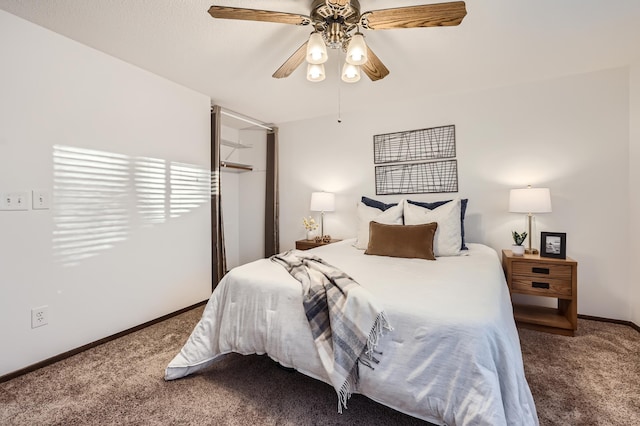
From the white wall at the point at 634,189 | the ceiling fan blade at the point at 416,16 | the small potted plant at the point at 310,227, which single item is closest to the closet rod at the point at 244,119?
the small potted plant at the point at 310,227

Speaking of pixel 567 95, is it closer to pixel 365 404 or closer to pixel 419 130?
pixel 419 130

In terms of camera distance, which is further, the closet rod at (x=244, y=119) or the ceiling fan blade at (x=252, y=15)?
the closet rod at (x=244, y=119)

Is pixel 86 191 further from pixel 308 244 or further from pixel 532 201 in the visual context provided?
pixel 532 201

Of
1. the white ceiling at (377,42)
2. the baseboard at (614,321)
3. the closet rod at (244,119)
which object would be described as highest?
the white ceiling at (377,42)

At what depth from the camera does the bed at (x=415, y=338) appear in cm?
110

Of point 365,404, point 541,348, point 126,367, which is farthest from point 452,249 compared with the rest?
point 126,367

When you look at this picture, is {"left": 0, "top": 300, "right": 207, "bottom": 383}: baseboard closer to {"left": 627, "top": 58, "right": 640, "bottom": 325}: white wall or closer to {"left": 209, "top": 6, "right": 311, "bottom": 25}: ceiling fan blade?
{"left": 209, "top": 6, "right": 311, "bottom": 25}: ceiling fan blade

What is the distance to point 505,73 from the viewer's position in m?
2.70

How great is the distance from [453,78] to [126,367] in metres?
3.55

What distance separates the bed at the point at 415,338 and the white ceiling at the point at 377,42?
163 centimetres

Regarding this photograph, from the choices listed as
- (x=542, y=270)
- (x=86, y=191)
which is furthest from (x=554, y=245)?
(x=86, y=191)

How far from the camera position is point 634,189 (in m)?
2.51

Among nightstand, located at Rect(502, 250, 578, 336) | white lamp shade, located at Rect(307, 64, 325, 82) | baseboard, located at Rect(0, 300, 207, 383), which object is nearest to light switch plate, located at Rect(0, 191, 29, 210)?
baseboard, located at Rect(0, 300, 207, 383)

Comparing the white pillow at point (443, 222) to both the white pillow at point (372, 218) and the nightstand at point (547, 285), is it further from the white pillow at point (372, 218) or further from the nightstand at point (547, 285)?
the nightstand at point (547, 285)
